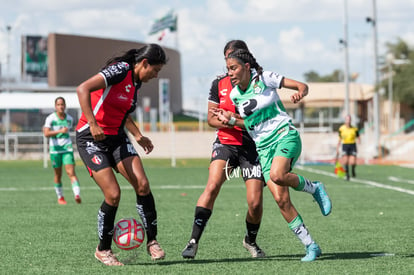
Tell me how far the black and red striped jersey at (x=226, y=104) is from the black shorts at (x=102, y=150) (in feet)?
3.11

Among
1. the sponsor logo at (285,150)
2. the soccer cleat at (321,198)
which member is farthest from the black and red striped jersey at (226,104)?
the soccer cleat at (321,198)

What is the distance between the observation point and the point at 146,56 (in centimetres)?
775

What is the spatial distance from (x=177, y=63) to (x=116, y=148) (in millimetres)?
114243

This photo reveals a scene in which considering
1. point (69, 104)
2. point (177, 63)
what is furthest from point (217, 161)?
point (177, 63)

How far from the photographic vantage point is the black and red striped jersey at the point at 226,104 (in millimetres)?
8172

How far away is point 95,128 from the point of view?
293 inches

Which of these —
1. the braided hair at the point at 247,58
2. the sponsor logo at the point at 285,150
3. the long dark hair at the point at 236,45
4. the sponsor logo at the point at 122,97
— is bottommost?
the sponsor logo at the point at 285,150

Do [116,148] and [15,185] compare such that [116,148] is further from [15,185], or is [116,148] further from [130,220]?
[15,185]

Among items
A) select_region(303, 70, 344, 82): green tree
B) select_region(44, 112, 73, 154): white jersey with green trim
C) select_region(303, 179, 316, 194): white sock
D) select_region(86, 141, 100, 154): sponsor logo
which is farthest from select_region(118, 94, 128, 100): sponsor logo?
select_region(303, 70, 344, 82): green tree

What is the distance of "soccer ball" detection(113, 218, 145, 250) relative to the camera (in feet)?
26.2

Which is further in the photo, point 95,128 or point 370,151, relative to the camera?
point 370,151

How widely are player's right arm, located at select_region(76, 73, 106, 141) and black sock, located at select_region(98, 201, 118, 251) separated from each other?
0.79 metres

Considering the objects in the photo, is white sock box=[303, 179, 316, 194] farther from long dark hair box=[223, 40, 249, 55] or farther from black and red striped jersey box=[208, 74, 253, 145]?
long dark hair box=[223, 40, 249, 55]

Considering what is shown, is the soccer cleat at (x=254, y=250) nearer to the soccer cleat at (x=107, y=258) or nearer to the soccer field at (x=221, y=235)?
the soccer field at (x=221, y=235)
